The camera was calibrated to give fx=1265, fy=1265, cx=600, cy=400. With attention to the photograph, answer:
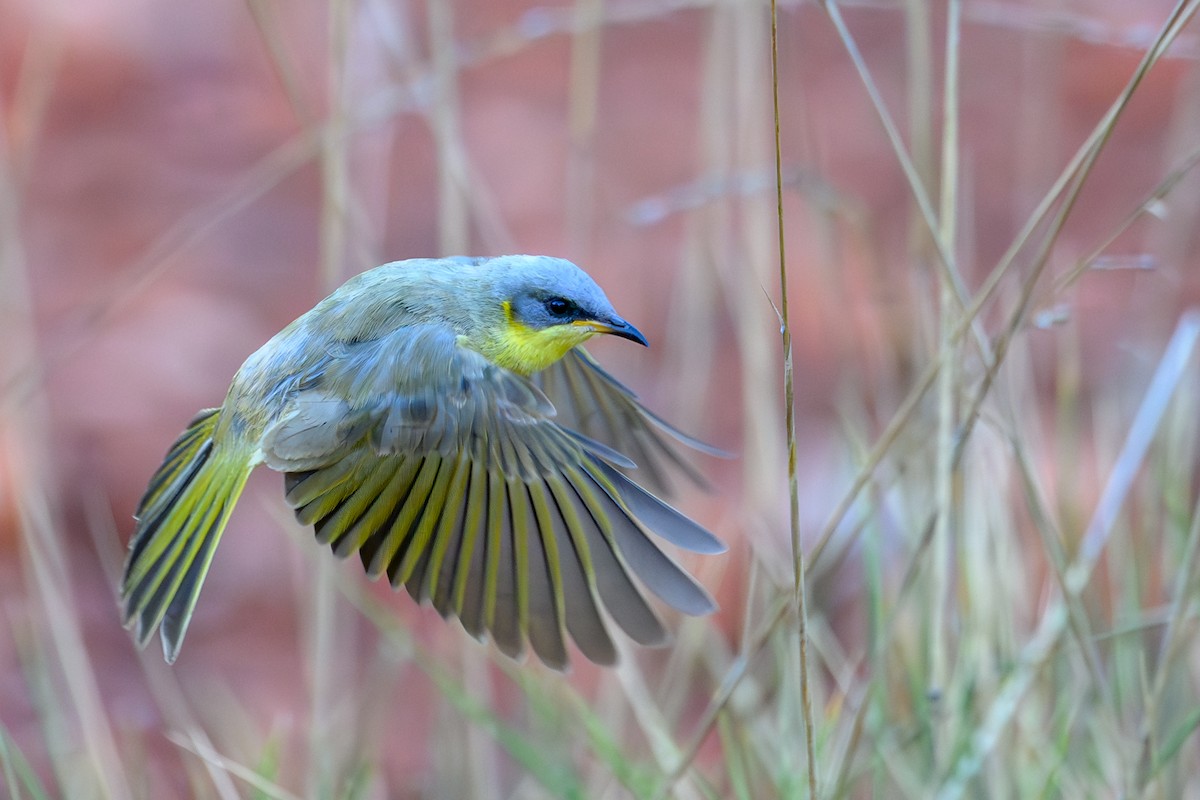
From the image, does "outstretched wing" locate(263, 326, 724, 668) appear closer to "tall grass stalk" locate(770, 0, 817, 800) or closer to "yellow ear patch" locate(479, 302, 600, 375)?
"yellow ear patch" locate(479, 302, 600, 375)

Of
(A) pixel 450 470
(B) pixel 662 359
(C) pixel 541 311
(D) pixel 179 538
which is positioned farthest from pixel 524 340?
(B) pixel 662 359

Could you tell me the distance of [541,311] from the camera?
4.14 feet

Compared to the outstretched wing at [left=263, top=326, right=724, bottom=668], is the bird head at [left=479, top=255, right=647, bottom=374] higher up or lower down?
higher up

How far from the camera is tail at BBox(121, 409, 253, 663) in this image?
1184 millimetres

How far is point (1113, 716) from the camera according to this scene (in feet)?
3.57

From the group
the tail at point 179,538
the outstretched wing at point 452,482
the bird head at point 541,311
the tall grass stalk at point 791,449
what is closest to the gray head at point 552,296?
the bird head at point 541,311

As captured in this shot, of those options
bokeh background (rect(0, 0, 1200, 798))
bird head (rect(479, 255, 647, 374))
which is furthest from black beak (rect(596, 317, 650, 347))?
bokeh background (rect(0, 0, 1200, 798))

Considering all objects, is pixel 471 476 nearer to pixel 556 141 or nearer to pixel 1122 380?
pixel 1122 380

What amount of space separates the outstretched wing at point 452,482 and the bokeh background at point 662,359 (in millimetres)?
163

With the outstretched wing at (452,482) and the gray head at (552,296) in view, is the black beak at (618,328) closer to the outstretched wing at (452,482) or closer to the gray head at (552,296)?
the gray head at (552,296)

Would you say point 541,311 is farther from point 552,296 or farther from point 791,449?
point 791,449

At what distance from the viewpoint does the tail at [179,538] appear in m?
1.18

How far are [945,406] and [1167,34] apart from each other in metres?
0.40

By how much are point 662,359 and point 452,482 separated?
1.45 metres
